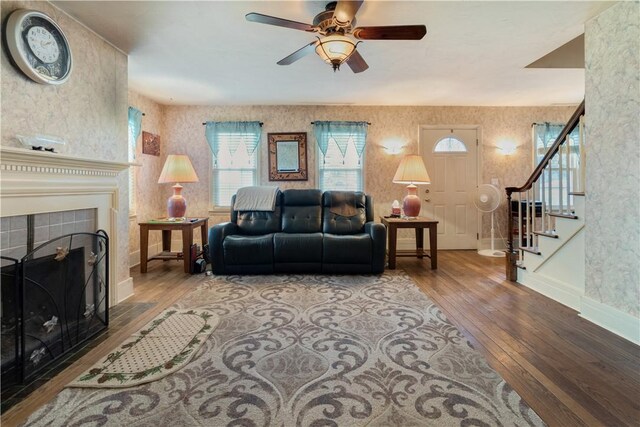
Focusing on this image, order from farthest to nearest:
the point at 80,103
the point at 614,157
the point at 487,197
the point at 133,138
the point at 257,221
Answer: the point at 487,197, the point at 257,221, the point at 133,138, the point at 80,103, the point at 614,157

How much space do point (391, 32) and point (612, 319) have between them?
2.53 meters

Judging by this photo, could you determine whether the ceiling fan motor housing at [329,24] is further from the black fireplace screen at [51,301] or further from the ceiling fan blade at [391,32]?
the black fireplace screen at [51,301]

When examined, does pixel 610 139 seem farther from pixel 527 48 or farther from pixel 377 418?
pixel 377 418

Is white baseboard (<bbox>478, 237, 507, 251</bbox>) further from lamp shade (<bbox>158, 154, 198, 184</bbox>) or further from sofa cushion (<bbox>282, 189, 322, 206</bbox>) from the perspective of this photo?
lamp shade (<bbox>158, 154, 198, 184</bbox>)

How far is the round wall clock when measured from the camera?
192cm

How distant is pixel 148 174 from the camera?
4.59 meters

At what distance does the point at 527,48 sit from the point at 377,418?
11.1ft

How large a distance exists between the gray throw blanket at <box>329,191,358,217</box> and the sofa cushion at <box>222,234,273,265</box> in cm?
105

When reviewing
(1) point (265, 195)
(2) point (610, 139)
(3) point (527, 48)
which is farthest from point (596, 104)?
(1) point (265, 195)

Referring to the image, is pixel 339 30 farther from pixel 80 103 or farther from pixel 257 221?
pixel 257 221

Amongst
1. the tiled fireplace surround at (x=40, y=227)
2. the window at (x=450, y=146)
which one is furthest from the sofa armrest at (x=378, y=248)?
Answer: the tiled fireplace surround at (x=40, y=227)

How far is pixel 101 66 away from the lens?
274 cm

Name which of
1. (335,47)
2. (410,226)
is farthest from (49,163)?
(410,226)

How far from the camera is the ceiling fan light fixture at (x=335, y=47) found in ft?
6.88
